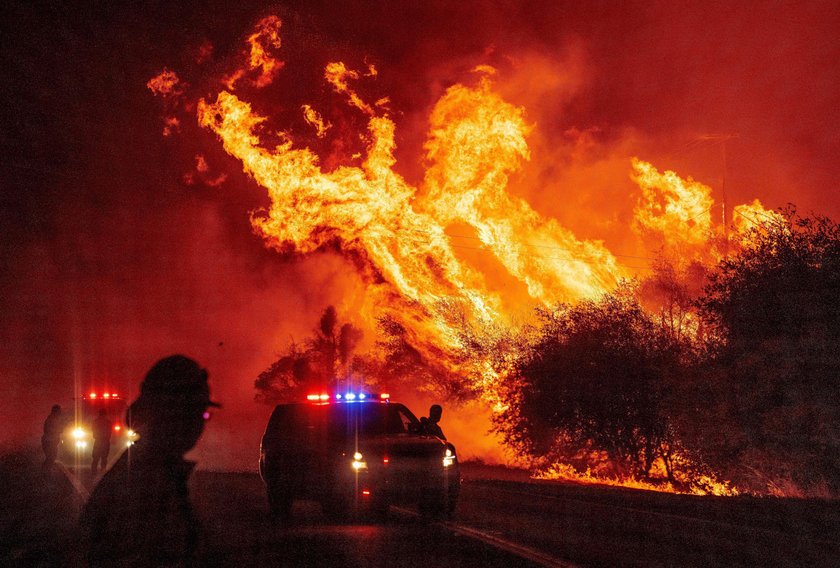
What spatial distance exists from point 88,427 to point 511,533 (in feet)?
62.7

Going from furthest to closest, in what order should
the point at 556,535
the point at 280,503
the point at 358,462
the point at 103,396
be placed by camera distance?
the point at 103,396 < the point at 280,503 < the point at 358,462 < the point at 556,535

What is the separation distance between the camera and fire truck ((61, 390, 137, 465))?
28.4 metres

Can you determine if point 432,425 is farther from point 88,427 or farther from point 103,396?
point 103,396

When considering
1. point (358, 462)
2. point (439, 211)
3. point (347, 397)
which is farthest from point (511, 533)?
point (439, 211)

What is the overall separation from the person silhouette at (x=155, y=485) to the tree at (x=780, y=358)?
16494mm

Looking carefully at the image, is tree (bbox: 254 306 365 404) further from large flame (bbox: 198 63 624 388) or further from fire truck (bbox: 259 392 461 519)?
fire truck (bbox: 259 392 461 519)

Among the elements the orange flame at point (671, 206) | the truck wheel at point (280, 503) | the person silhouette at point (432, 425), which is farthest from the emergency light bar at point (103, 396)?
the orange flame at point (671, 206)

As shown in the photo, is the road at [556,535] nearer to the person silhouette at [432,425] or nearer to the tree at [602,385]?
the person silhouette at [432,425]

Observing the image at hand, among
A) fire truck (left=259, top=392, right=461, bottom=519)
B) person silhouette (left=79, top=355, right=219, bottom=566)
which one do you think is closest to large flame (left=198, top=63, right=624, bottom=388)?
fire truck (left=259, top=392, right=461, bottom=519)

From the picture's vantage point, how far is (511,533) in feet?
42.5

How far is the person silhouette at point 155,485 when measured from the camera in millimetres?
5469

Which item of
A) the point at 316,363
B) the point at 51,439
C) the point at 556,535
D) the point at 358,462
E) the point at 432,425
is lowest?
the point at 556,535

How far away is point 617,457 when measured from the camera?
1121 inches

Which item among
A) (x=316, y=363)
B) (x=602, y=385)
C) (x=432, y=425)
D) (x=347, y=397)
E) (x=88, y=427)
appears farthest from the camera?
(x=316, y=363)
